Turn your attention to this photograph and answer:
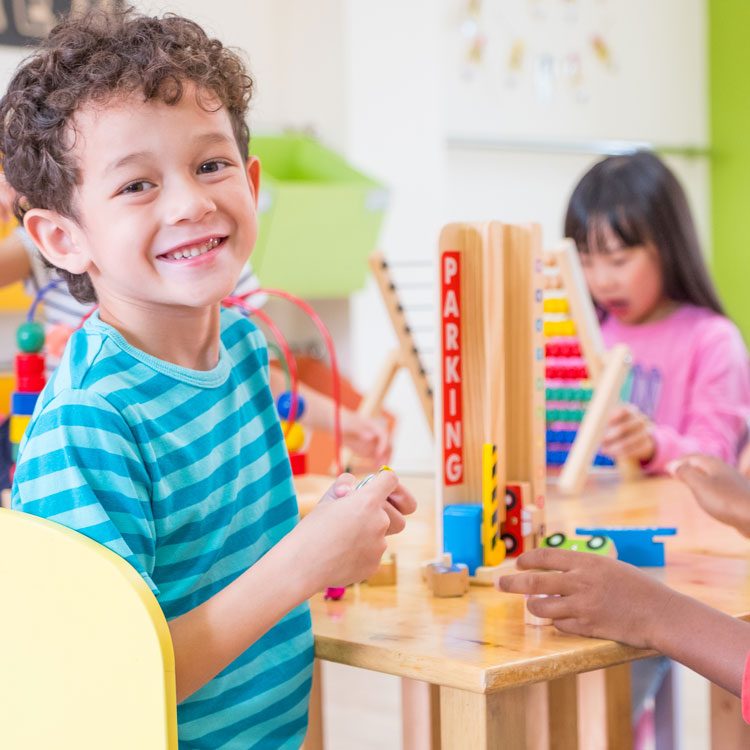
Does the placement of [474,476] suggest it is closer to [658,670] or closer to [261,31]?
[658,670]

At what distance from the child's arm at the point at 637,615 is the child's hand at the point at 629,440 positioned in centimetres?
86

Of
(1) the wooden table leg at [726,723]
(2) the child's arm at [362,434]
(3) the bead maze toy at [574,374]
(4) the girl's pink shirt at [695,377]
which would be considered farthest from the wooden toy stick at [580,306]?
(1) the wooden table leg at [726,723]

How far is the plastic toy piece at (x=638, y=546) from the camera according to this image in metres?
1.12

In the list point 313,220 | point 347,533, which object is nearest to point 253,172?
point 347,533

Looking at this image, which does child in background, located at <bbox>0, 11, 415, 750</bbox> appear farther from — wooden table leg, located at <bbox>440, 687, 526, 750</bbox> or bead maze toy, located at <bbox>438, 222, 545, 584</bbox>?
bead maze toy, located at <bbox>438, 222, 545, 584</bbox>

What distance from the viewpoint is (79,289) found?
0.94 metres

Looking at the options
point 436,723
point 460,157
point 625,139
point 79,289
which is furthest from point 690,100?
point 79,289

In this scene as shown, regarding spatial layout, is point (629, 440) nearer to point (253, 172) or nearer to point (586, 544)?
point (586, 544)

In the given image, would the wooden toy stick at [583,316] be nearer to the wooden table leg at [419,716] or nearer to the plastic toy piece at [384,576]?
the wooden table leg at [419,716]

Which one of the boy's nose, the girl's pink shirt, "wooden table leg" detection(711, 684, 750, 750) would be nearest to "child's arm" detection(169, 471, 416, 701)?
the boy's nose

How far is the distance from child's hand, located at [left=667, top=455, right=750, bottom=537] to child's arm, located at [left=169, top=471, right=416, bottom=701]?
0.52 m

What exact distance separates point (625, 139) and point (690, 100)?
1.51 feet

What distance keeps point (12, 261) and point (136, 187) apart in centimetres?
81

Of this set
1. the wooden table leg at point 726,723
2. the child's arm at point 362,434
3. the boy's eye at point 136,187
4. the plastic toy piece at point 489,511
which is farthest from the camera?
the child's arm at point 362,434
